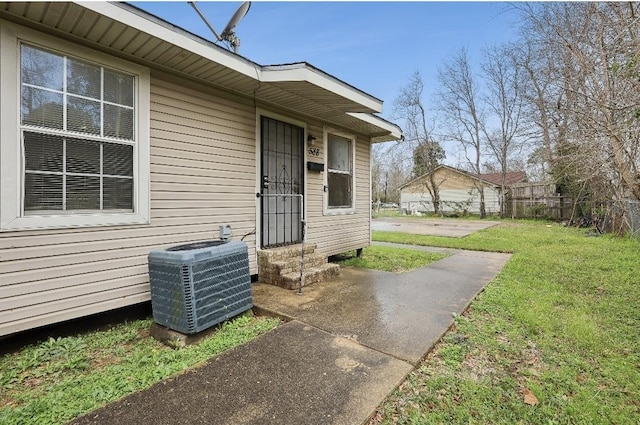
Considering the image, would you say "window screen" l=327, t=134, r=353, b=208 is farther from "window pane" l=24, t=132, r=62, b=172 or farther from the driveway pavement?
the driveway pavement

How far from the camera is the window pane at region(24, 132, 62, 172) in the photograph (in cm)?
240

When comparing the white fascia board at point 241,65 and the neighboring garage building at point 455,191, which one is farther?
the neighboring garage building at point 455,191

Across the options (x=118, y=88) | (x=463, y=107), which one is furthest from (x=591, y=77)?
(x=463, y=107)

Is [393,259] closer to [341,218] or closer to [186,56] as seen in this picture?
[341,218]

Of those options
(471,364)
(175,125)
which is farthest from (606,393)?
(175,125)

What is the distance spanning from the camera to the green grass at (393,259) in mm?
5605

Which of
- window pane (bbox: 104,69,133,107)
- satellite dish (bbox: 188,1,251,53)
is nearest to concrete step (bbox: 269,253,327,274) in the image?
window pane (bbox: 104,69,133,107)

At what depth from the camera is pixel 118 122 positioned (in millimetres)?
2895

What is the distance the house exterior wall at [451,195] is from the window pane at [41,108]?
22.8 meters

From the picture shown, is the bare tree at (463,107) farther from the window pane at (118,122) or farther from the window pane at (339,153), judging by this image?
the window pane at (118,122)

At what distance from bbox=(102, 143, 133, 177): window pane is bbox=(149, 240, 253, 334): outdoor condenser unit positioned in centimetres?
89

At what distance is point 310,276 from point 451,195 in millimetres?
25201

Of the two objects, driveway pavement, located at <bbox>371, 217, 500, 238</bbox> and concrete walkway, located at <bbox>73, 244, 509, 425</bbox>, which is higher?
driveway pavement, located at <bbox>371, 217, 500, 238</bbox>

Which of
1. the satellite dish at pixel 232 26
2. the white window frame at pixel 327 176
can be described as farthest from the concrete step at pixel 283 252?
the satellite dish at pixel 232 26
